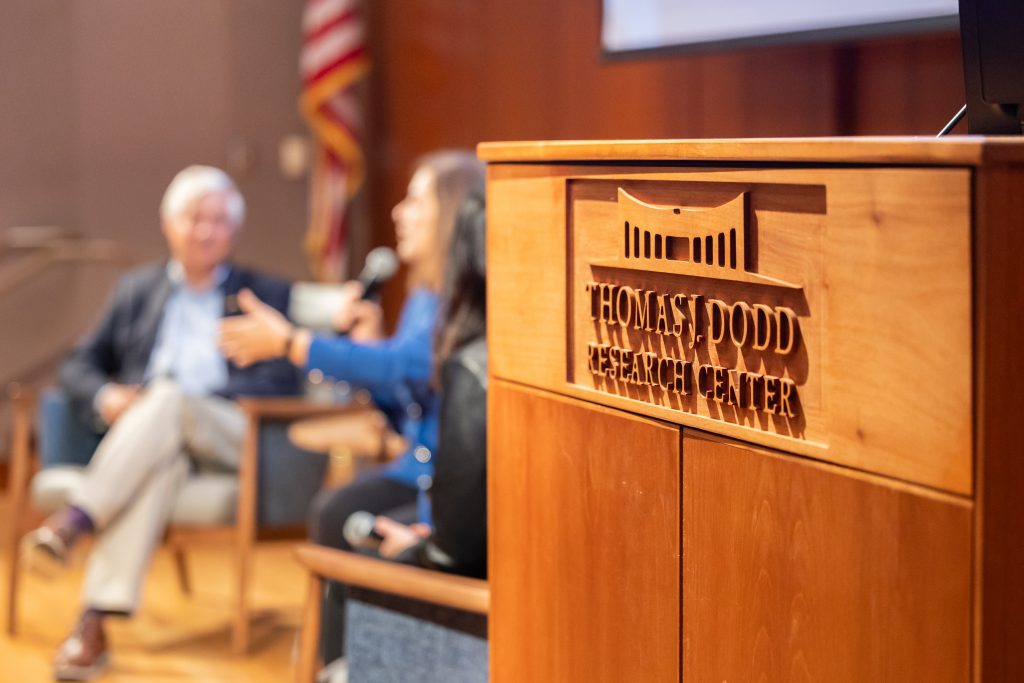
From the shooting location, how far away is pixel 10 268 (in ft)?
20.2

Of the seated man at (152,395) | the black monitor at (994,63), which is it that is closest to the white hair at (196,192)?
the seated man at (152,395)

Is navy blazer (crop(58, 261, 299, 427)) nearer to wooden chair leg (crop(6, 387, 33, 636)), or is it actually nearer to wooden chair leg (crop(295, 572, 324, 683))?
wooden chair leg (crop(6, 387, 33, 636))

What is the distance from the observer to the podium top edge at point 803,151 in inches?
41.2

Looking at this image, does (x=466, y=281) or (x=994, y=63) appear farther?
(x=466, y=281)

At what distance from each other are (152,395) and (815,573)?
2929 millimetres

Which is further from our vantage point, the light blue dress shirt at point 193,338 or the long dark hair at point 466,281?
the light blue dress shirt at point 193,338

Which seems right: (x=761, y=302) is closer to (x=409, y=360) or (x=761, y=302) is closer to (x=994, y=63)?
(x=994, y=63)

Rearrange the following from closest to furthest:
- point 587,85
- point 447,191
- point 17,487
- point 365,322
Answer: point 447,191 < point 365,322 < point 17,487 < point 587,85

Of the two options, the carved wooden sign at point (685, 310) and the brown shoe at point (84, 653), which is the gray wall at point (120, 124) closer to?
→ the brown shoe at point (84, 653)

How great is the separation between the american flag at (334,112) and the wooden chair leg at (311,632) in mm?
4208

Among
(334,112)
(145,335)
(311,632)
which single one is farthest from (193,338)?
(334,112)

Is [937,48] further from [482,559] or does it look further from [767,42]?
[482,559]

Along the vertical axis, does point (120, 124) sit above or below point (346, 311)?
above

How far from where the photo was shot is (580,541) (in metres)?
1.57
